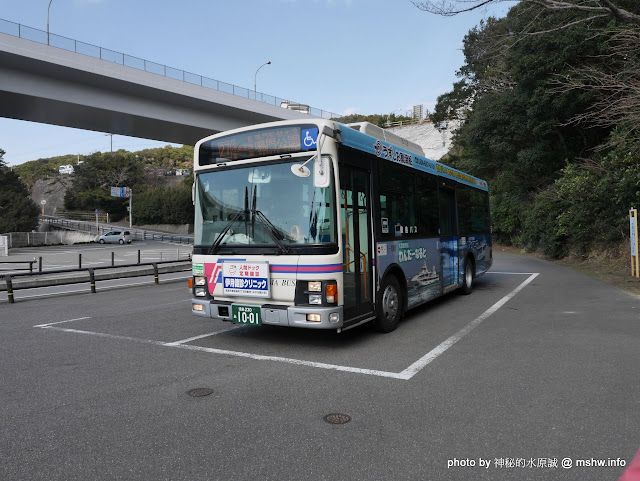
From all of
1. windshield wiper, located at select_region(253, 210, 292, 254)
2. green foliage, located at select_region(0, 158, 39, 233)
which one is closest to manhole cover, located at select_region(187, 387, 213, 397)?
windshield wiper, located at select_region(253, 210, 292, 254)

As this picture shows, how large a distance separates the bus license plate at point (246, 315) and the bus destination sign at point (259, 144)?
2.11 m

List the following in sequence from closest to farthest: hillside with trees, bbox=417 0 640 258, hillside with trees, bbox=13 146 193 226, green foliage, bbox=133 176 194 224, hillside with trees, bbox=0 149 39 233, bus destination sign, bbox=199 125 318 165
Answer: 1. bus destination sign, bbox=199 125 318 165
2. hillside with trees, bbox=417 0 640 258
3. hillside with trees, bbox=0 149 39 233
4. green foliage, bbox=133 176 194 224
5. hillside with trees, bbox=13 146 193 226

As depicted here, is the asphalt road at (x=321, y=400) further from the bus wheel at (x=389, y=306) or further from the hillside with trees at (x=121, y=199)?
the hillside with trees at (x=121, y=199)

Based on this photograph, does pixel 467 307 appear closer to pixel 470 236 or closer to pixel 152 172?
pixel 470 236

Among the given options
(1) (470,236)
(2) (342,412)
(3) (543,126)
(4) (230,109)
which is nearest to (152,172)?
(4) (230,109)

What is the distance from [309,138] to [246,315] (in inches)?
99.6

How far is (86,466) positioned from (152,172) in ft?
339

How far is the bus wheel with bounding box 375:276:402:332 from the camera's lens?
7.10 metres

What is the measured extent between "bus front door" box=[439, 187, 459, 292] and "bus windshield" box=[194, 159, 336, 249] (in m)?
4.59

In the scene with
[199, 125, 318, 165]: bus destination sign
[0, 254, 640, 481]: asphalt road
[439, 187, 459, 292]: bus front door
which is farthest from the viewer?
[439, 187, 459, 292]: bus front door

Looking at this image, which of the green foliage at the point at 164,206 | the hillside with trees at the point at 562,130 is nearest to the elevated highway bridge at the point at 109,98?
the hillside with trees at the point at 562,130

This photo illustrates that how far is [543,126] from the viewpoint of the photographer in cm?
2586

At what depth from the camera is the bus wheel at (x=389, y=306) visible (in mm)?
7098

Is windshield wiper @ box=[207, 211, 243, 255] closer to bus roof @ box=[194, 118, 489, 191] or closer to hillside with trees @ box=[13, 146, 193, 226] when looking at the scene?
bus roof @ box=[194, 118, 489, 191]
